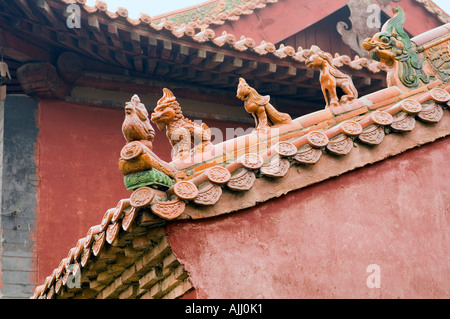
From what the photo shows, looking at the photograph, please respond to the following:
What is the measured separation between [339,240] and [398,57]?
72.4 inches

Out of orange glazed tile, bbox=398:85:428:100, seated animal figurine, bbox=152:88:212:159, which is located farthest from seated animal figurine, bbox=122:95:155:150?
orange glazed tile, bbox=398:85:428:100

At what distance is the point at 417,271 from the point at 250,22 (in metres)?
6.71

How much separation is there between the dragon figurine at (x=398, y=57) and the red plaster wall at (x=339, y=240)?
66 cm

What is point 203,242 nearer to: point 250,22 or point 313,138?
point 313,138

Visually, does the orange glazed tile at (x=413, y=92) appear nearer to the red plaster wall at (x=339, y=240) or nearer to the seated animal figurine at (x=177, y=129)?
the red plaster wall at (x=339, y=240)

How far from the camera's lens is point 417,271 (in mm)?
6844

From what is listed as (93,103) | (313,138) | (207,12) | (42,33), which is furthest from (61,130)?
(313,138)

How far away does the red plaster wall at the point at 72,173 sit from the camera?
10172 mm

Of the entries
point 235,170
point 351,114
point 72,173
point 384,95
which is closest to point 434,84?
point 384,95

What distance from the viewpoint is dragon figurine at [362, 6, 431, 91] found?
7734 millimetres

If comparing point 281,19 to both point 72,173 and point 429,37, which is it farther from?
point 429,37

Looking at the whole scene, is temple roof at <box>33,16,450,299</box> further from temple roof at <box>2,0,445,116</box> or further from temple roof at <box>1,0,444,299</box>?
temple roof at <box>2,0,445,116</box>

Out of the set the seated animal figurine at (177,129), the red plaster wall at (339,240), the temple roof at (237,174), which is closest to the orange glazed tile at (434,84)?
the temple roof at (237,174)

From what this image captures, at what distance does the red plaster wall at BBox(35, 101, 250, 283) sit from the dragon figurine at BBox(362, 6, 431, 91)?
390 centimetres
